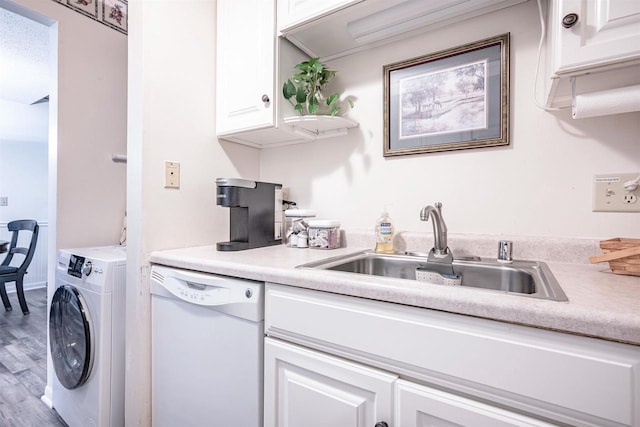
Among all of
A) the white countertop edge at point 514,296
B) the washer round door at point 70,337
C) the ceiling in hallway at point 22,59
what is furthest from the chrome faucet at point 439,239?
the ceiling in hallway at point 22,59

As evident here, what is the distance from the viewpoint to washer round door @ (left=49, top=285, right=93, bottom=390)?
140 centimetres

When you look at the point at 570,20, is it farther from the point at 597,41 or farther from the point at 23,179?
the point at 23,179

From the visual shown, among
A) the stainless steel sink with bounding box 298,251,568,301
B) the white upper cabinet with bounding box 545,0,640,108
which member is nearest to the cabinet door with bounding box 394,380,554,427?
the stainless steel sink with bounding box 298,251,568,301

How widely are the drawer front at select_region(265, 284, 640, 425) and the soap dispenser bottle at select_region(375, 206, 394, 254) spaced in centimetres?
53

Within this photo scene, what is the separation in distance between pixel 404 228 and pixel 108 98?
218 cm

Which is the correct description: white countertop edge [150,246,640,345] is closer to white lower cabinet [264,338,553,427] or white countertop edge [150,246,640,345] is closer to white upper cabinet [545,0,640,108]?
white lower cabinet [264,338,553,427]

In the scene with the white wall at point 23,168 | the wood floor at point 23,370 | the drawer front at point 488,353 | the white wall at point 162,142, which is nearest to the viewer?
the drawer front at point 488,353

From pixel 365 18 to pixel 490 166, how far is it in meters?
0.82

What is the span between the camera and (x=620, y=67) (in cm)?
77

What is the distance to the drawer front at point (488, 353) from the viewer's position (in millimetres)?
513

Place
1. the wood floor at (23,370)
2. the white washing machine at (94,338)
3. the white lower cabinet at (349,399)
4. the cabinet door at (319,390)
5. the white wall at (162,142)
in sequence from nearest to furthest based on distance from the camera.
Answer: the white lower cabinet at (349,399)
the cabinet door at (319,390)
the white wall at (162,142)
the white washing machine at (94,338)
the wood floor at (23,370)

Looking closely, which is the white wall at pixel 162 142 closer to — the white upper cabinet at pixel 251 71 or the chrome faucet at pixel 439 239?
the white upper cabinet at pixel 251 71

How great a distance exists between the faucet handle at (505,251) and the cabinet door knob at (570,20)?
67cm

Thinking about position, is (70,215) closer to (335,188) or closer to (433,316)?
(335,188)
